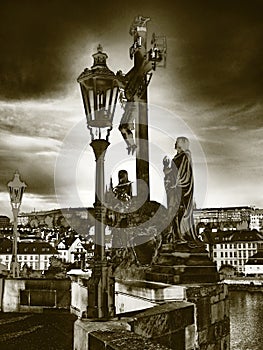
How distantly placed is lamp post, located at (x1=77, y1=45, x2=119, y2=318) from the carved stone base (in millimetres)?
2983

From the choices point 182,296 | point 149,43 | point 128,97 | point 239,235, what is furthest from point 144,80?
point 239,235

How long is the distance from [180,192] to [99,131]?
4072 mm

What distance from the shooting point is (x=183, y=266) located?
758cm

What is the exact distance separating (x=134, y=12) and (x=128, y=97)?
2540mm

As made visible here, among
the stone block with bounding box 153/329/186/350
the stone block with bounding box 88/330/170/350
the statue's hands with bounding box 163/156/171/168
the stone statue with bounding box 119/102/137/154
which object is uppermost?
the stone statue with bounding box 119/102/137/154

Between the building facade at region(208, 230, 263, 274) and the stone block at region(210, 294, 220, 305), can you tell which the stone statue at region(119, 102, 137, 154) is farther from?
the building facade at region(208, 230, 263, 274)

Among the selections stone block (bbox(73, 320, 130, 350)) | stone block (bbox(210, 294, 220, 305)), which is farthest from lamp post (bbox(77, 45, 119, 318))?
stone block (bbox(210, 294, 220, 305))

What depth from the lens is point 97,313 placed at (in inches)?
179

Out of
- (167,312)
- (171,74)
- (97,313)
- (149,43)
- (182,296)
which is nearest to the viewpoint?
(97,313)

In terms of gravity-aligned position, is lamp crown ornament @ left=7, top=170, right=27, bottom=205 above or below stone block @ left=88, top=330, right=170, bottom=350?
above

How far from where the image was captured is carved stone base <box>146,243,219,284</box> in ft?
24.6

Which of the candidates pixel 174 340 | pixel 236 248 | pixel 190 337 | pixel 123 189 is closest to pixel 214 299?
pixel 190 337

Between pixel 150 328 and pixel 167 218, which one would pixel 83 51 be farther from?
pixel 150 328

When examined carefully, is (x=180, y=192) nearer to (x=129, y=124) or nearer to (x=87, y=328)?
(x=87, y=328)
